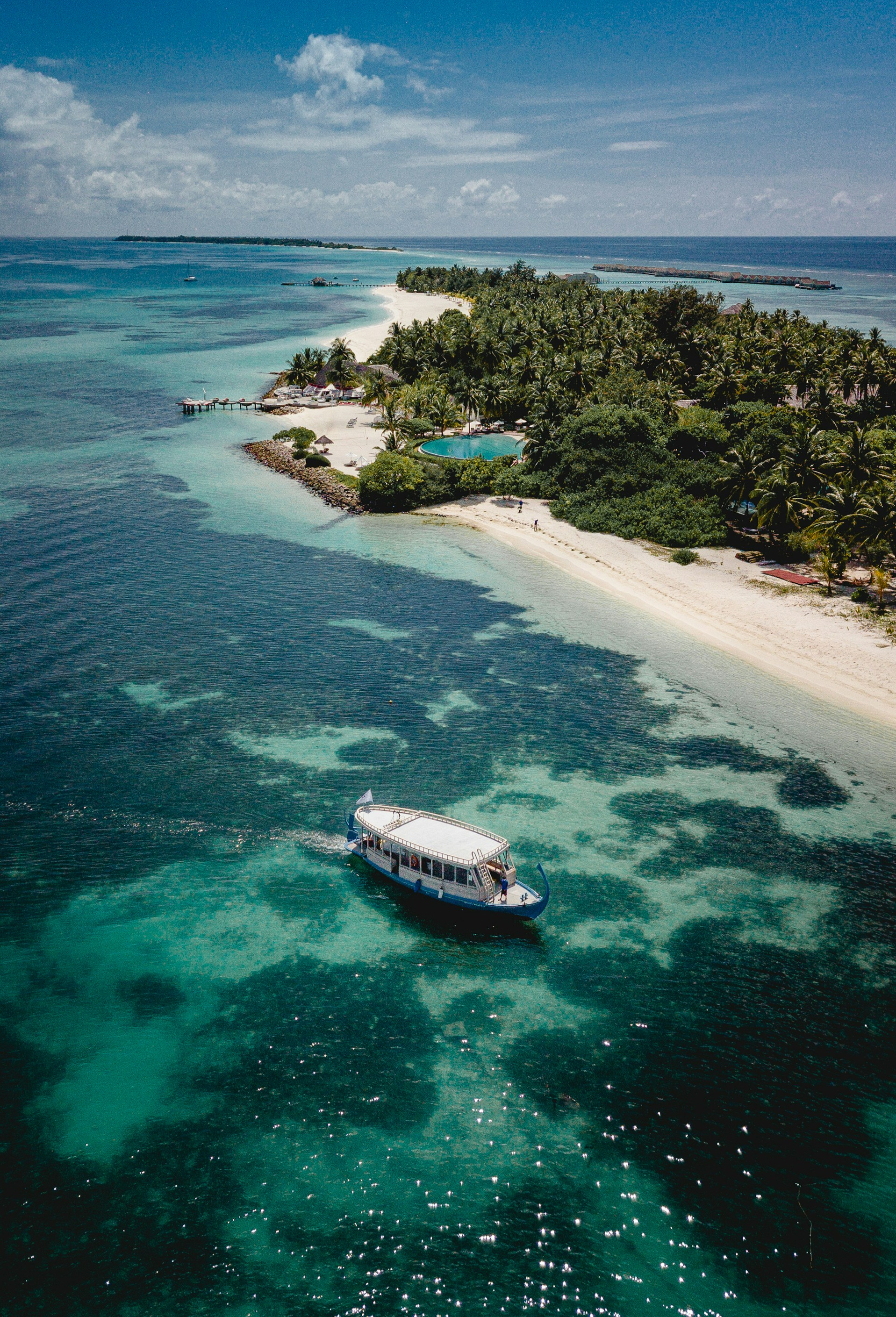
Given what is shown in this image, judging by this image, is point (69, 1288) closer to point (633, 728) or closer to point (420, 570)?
point (633, 728)

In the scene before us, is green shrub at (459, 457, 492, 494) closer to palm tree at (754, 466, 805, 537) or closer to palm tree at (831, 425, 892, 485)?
palm tree at (754, 466, 805, 537)

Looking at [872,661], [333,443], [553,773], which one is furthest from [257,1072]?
[333,443]

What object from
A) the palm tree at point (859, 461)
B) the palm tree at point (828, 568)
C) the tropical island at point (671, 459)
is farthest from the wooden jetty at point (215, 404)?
the palm tree at point (828, 568)

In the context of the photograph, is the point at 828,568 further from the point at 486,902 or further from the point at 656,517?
the point at 486,902

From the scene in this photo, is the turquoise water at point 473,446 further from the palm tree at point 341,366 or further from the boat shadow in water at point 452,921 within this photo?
the boat shadow in water at point 452,921

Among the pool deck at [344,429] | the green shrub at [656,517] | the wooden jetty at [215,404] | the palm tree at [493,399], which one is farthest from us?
the wooden jetty at [215,404]

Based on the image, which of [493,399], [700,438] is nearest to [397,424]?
[493,399]

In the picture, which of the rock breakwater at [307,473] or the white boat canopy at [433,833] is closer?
the white boat canopy at [433,833]
